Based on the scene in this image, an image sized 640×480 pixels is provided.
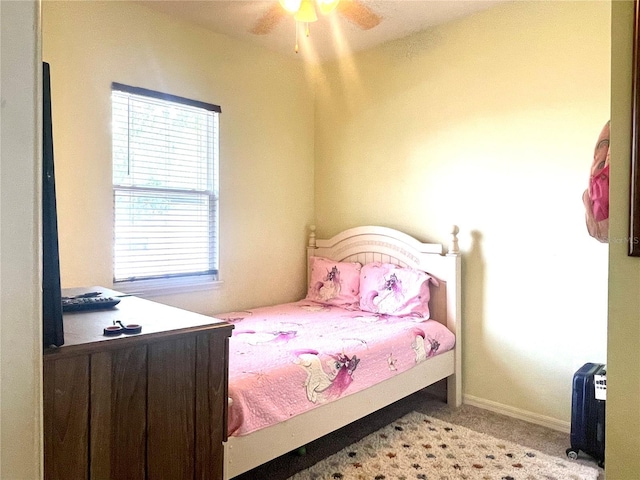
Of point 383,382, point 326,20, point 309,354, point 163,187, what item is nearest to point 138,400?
point 309,354

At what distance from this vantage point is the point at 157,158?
299 cm

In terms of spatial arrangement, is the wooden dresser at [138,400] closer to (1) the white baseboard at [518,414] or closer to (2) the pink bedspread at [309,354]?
(2) the pink bedspread at [309,354]

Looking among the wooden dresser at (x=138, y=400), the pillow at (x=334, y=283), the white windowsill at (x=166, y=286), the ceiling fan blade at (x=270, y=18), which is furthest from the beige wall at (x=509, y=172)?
the wooden dresser at (x=138, y=400)

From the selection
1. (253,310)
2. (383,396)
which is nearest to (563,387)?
(383,396)

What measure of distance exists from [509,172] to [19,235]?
9.15 feet

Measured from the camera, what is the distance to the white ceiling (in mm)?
2875

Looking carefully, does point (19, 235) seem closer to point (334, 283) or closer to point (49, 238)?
point (49, 238)

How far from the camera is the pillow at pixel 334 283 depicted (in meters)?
3.45

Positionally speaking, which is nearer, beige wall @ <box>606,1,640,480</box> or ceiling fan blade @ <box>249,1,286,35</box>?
beige wall @ <box>606,1,640,480</box>

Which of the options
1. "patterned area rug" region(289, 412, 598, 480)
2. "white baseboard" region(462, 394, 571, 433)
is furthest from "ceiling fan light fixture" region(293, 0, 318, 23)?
"white baseboard" region(462, 394, 571, 433)

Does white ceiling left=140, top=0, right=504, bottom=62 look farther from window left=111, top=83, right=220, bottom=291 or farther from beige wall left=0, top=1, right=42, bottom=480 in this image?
beige wall left=0, top=1, right=42, bottom=480

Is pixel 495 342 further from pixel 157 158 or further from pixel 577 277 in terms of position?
pixel 157 158

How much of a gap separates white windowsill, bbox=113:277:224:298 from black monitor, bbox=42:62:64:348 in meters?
1.86

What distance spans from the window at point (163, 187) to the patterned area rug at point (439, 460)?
5.17ft
